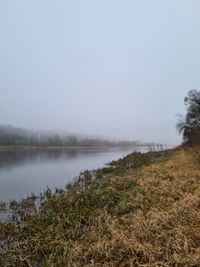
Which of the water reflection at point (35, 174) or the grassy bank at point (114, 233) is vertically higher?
the grassy bank at point (114, 233)

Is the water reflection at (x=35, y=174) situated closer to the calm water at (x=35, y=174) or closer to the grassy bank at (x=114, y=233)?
the calm water at (x=35, y=174)

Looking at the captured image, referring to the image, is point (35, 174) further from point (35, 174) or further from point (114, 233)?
point (114, 233)

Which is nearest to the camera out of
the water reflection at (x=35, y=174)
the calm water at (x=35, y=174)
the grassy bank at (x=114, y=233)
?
the grassy bank at (x=114, y=233)

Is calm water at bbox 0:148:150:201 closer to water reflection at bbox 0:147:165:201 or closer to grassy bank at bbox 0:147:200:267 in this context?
water reflection at bbox 0:147:165:201

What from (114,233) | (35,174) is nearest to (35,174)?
(35,174)

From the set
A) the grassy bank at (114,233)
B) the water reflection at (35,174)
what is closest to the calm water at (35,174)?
the water reflection at (35,174)

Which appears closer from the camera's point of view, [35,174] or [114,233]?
[114,233]

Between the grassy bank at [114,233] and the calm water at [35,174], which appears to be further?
the calm water at [35,174]

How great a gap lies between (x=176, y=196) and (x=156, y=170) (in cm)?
602

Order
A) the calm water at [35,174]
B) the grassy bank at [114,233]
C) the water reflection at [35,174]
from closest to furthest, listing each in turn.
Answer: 1. the grassy bank at [114,233]
2. the calm water at [35,174]
3. the water reflection at [35,174]

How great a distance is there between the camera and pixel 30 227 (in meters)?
7.89

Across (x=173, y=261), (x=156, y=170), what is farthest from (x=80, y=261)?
(x=156, y=170)

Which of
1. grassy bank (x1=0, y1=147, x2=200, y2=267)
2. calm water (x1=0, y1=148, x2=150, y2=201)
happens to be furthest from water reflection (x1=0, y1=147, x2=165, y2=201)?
grassy bank (x1=0, y1=147, x2=200, y2=267)

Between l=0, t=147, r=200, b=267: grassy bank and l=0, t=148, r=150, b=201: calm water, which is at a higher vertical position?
l=0, t=147, r=200, b=267: grassy bank
